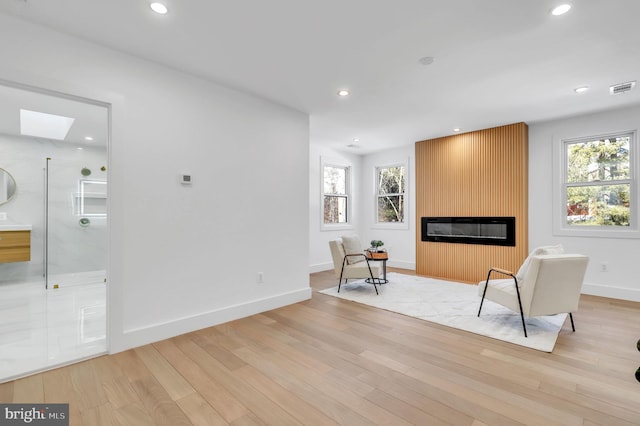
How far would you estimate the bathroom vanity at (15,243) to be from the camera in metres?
4.81

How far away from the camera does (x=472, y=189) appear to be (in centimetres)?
546

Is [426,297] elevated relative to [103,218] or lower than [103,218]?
lower

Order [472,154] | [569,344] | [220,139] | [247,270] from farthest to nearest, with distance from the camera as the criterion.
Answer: [472,154] → [247,270] → [220,139] → [569,344]

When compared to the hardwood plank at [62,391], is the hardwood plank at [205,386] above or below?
below

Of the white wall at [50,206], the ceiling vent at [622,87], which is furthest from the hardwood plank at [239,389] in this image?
the ceiling vent at [622,87]

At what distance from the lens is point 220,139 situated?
136 inches

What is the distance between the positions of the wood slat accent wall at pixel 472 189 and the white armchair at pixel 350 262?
1.76 m

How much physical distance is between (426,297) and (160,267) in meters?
3.47

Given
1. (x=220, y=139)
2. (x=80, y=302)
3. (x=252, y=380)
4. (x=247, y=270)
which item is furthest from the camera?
(x=80, y=302)

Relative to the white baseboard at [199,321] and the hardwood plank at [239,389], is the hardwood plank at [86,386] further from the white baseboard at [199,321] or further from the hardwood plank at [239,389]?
the hardwood plank at [239,389]

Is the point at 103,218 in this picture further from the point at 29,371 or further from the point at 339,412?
the point at 339,412

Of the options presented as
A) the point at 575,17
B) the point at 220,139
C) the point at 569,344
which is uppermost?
the point at 575,17

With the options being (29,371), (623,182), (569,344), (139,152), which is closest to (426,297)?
(569,344)

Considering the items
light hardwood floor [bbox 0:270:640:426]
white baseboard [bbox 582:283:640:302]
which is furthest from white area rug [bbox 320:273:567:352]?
white baseboard [bbox 582:283:640:302]
